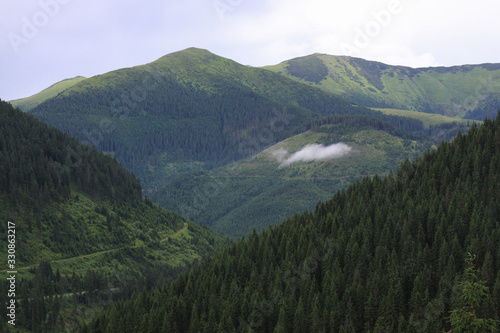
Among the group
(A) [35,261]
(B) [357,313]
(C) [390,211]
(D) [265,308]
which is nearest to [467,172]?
(C) [390,211]

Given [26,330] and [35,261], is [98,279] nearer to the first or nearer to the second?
[35,261]

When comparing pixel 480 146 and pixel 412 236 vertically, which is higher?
pixel 480 146

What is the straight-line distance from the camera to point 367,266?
384 ft

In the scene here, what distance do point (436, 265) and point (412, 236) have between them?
16.5m

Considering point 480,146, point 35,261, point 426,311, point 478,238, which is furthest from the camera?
point 35,261

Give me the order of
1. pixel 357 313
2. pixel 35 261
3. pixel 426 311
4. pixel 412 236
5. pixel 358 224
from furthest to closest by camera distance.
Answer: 1. pixel 35 261
2. pixel 358 224
3. pixel 412 236
4. pixel 357 313
5. pixel 426 311

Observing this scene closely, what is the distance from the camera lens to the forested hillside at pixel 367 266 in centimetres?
9806

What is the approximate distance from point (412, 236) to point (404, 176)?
38.8 meters

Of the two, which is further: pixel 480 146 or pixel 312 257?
pixel 480 146

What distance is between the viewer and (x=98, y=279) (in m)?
189

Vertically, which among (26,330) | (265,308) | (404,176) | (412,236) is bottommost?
(26,330)

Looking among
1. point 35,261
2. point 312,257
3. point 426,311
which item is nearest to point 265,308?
point 312,257

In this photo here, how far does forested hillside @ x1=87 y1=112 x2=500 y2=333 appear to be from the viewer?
3861 inches

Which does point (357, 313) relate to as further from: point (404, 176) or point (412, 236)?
point (404, 176)
